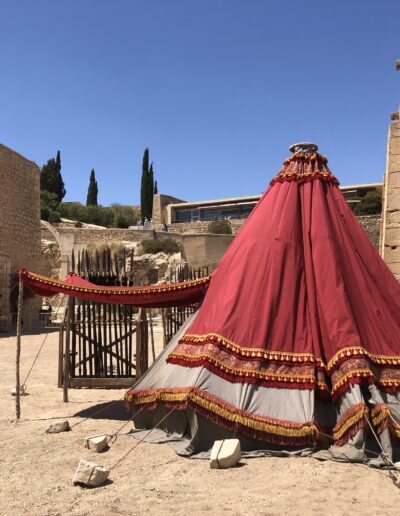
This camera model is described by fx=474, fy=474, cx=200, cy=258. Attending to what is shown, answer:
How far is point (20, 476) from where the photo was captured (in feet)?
12.2

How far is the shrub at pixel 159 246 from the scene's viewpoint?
30422mm

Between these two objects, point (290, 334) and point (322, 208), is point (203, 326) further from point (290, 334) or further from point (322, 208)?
point (322, 208)

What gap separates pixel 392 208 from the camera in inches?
317

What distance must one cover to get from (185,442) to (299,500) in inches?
53.7

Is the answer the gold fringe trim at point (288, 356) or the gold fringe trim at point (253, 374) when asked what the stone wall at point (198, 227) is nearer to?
the gold fringe trim at point (288, 356)

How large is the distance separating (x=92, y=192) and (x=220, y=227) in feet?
52.4

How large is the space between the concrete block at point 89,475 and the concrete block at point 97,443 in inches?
28.8

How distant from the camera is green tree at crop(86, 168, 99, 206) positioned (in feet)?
153

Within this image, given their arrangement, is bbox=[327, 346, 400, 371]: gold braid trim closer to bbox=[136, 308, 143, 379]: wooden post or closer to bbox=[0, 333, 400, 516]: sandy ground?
bbox=[0, 333, 400, 516]: sandy ground

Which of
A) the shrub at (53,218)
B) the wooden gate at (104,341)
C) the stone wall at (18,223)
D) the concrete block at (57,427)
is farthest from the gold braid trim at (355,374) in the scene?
the shrub at (53,218)

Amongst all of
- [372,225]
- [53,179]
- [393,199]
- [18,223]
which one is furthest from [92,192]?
[393,199]

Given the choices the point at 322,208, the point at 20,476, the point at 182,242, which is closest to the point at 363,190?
the point at 182,242

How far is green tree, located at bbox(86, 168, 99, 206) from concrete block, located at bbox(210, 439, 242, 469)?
44.4 metres

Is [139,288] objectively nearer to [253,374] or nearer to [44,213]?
[253,374]
